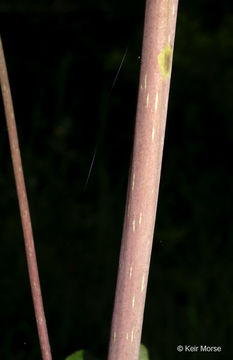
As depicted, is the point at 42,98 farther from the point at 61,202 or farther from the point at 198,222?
the point at 198,222

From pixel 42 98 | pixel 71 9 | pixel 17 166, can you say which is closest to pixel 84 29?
pixel 71 9

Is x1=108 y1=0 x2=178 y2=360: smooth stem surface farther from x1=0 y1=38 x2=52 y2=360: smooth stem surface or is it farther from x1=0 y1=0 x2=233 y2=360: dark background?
x1=0 y1=0 x2=233 y2=360: dark background

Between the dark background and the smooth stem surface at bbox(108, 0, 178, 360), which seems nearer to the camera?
the smooth stem surface at bbox(108, 0, 178, 360)

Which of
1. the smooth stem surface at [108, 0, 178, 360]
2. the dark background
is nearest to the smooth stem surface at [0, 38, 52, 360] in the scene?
the smooth stem surface at [108, 0, 178, 360]

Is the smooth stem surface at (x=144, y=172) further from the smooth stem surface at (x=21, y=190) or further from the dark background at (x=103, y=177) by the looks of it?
the dark background at (x=103, y=177)

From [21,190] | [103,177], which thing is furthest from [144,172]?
[103,177]
